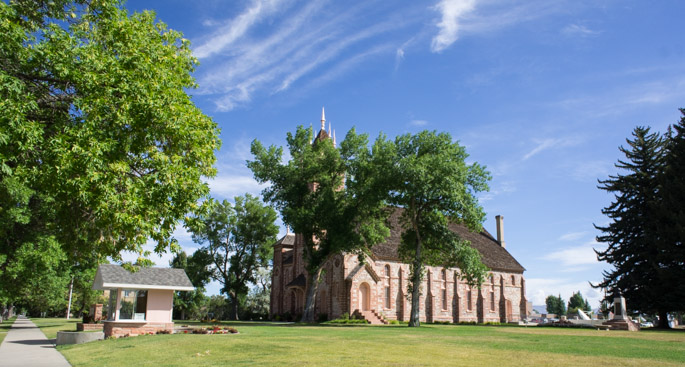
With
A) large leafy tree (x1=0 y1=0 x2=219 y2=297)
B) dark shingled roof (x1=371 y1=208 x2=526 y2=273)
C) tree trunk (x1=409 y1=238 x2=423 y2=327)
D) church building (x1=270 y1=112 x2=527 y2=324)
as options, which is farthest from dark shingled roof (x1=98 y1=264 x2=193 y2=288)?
dark shingled roof (x1=371 y1=208 x2=526 y2=273)

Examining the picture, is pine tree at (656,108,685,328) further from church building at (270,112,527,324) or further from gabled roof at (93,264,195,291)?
gabled roof at (93,264,195,291)

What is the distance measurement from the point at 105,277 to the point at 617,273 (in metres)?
40.8

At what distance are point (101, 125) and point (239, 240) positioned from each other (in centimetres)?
5146

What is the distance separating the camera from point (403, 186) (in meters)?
34.4

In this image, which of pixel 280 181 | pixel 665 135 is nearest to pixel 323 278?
pixel 280 181

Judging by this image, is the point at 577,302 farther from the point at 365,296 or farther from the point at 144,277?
the point at 144,277

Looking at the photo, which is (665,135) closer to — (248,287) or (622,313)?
(622,313)

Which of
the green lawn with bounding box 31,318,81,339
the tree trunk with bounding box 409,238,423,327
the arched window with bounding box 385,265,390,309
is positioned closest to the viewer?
the green lawn with bounding box 31,318,81,339

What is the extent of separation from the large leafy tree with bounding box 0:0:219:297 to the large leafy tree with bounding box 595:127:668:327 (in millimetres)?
38035

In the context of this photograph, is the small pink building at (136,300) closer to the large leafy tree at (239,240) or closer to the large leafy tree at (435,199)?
the large leafy tree at (435,199)

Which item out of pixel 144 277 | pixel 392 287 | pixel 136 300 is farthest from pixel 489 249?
pixel 136 300

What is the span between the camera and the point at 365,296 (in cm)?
4638

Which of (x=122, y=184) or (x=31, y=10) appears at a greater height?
(x=31, y=10)

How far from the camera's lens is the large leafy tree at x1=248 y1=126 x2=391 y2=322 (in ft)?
123
